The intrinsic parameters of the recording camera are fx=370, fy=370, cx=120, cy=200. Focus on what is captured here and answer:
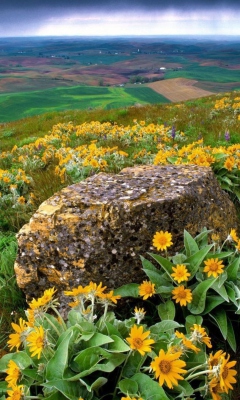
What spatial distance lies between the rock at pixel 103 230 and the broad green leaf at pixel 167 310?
14.4 inches

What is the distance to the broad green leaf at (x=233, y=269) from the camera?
3.08 metres

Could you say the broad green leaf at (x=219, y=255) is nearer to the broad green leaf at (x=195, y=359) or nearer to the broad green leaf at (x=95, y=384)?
the broad green leaf at (x=195, y=359)

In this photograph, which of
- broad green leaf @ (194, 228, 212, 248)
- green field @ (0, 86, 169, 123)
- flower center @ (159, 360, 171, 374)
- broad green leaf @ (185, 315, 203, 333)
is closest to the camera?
flower center @ (159, 360, 171, 374)

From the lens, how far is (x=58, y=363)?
232 centimetres

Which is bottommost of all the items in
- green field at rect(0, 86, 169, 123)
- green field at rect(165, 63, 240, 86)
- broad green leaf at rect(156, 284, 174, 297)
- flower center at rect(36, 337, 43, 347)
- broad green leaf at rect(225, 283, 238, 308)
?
green field at rect(0, 86, 169, 123)

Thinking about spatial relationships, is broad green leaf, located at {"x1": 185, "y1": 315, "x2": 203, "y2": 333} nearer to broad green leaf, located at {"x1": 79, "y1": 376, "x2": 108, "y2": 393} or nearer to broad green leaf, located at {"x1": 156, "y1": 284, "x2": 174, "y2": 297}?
broad green leaf, located at {"x1": 156, "y1": 284, "x2": 174, "y2": 297}

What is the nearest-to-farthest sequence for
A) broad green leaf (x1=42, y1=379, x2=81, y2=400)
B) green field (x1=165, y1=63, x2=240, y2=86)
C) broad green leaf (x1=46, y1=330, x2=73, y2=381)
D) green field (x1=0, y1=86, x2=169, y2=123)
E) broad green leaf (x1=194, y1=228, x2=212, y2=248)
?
1. broad green leaf (x1=42, y1=379, x2=81, y2=400)
2. broad green leaf (x1=46, y1=330, x2=73, y2=381)
3. broad green leaf (x1=194, y1=228, x2=212, y2=248)
4. green field (x1=0, y1=86, x2=169, y2=123)
5. green field (x1=165, y1=63, x2=240, y2=86)

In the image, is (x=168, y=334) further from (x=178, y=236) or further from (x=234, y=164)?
(x=234, y=164)

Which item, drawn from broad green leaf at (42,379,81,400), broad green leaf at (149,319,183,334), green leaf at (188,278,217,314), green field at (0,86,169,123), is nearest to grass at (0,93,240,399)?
broad green leaf at (42,379,81,400)

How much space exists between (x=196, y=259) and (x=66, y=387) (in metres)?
1.43

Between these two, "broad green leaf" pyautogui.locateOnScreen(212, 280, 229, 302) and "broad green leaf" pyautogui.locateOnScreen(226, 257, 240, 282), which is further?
"broad green leaf" pyautogui.locateOnScreen(226, 257, 240, 282)

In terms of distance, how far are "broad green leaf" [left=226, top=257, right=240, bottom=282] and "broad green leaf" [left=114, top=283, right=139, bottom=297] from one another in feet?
2.58

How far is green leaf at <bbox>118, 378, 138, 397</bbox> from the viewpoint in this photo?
87.4 inches

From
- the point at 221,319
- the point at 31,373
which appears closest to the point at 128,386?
the point at 31,373
